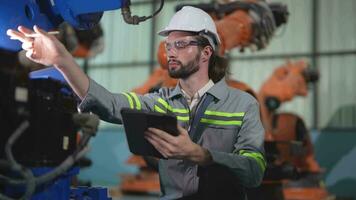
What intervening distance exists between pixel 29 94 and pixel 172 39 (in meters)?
0.78

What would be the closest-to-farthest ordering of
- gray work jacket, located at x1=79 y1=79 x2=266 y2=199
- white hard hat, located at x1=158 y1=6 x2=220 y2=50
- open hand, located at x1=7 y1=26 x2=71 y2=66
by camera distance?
open hand, located at x1=7 y1=26 x2=71 y2=66 < gray work jacket, located at x1=79 y1=79 x2=266 y2=199 < white hard hat, located at x1=158 y1=6 x2=220 y2=50

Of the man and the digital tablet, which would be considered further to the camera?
the man

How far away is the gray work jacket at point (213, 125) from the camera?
178 centimetres

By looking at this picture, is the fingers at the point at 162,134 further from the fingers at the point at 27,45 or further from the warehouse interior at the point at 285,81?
the warehouse interior at the point at 285,81

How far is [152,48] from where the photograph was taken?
34.0 ft

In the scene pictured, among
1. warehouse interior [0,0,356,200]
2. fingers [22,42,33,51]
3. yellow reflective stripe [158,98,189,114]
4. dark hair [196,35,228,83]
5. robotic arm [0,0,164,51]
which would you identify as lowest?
warehouse interior [0,0,356,200]

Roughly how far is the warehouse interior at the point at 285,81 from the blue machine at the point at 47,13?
5.96ft

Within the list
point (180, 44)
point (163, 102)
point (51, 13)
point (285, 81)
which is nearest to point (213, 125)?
point (163, 102)

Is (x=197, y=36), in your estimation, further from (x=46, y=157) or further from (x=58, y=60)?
(x=46, y=157)

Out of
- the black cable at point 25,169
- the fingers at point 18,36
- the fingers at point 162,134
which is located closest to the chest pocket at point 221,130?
the fingers at point 162,134

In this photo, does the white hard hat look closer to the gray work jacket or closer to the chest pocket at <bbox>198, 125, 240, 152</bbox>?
the gray work jacket

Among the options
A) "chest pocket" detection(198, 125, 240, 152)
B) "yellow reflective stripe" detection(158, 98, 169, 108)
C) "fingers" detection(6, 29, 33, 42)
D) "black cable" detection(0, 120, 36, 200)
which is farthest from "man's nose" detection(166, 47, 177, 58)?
"black cable" detection(0, 120, 36, 200)

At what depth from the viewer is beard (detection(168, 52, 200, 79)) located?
197cm

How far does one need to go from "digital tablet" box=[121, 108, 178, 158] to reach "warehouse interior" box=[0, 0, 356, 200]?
181 cm
